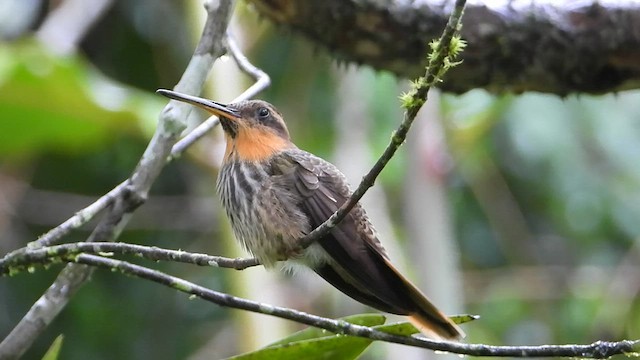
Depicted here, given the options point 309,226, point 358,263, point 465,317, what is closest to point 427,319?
point 358,263

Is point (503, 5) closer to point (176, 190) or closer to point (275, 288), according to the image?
point (275, 288)

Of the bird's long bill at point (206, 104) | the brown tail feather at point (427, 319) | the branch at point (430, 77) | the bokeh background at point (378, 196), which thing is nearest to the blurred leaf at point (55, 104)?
the bokeh background at point (378, 196)

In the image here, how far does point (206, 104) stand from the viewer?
2.34m

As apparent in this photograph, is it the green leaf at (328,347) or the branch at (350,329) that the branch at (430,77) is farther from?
the green leaf at (328,347)

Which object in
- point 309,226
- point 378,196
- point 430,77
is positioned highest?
point 378,196

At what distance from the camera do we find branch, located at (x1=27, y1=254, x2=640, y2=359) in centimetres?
163

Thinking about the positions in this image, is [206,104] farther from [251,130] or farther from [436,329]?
[436,329]

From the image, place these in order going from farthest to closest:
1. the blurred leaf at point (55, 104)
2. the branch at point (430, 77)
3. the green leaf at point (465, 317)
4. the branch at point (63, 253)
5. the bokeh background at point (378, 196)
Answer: the bokeh background at point (378, 196), the blurred leaf at point (55, 104), the green leaf at point (465, 317), the branch at point (63, 253), the branch at point (430, 77)

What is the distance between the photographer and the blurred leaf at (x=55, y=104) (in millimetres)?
3982

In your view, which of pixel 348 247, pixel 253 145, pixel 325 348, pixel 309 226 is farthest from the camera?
pixel 253 145

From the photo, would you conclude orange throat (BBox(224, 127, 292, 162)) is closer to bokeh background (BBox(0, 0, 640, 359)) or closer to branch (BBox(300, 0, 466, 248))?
branch (BBox(300, 0, 466, 248))

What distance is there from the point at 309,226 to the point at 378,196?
249 cm

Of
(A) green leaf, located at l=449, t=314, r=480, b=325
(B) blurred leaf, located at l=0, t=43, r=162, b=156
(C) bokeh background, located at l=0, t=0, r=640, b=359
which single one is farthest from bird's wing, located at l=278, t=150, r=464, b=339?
(C) bokeh background, located at l=0, t=0, r=640, b=359

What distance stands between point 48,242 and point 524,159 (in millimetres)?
4288
